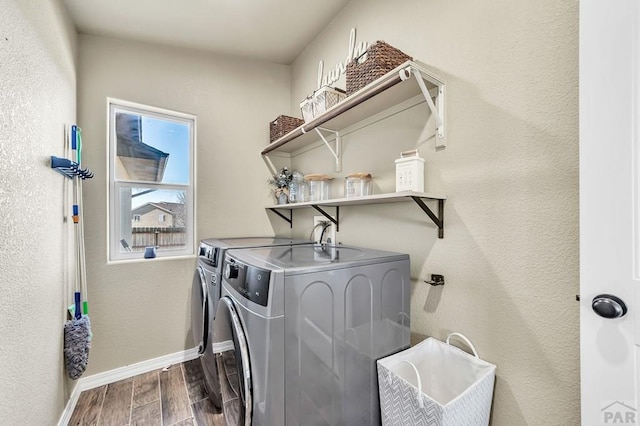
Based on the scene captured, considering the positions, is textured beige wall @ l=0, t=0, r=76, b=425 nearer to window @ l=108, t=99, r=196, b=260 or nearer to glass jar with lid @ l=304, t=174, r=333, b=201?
window @ l=108, t=99, r=196, b=260

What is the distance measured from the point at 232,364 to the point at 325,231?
3.84 ft

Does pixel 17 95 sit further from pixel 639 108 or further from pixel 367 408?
pixel 639 108

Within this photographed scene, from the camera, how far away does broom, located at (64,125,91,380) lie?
162cm

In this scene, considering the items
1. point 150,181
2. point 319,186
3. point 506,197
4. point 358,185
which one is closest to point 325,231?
point 319,186

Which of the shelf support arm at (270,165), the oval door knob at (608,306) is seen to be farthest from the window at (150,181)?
the oval door knob at (608,306)

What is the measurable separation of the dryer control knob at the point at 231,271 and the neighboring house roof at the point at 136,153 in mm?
1462

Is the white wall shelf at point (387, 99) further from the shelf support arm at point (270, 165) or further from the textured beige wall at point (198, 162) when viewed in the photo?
the textured beige wall at point (198, 162)

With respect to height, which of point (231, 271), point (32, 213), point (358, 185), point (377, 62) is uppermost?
point (377, 62)

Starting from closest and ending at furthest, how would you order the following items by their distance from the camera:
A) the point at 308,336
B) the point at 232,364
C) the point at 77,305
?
the point at 308,336 < the point at 232,364 < the point at 77,305

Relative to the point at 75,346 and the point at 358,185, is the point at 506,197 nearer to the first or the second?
the point at 358,185

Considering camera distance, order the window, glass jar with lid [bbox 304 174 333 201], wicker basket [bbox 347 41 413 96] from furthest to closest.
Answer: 1. the window
2. glass jar with lid [bbox 304 174 333 201]
3. wicker basket [bbox 347 41 413 96]

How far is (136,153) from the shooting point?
2.23 meters

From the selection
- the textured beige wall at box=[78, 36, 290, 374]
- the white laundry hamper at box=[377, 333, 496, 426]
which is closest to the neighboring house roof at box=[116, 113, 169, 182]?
the textured beige wall at box=[78, 36, 290, 374]

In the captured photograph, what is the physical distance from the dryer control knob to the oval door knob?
4.03ft
